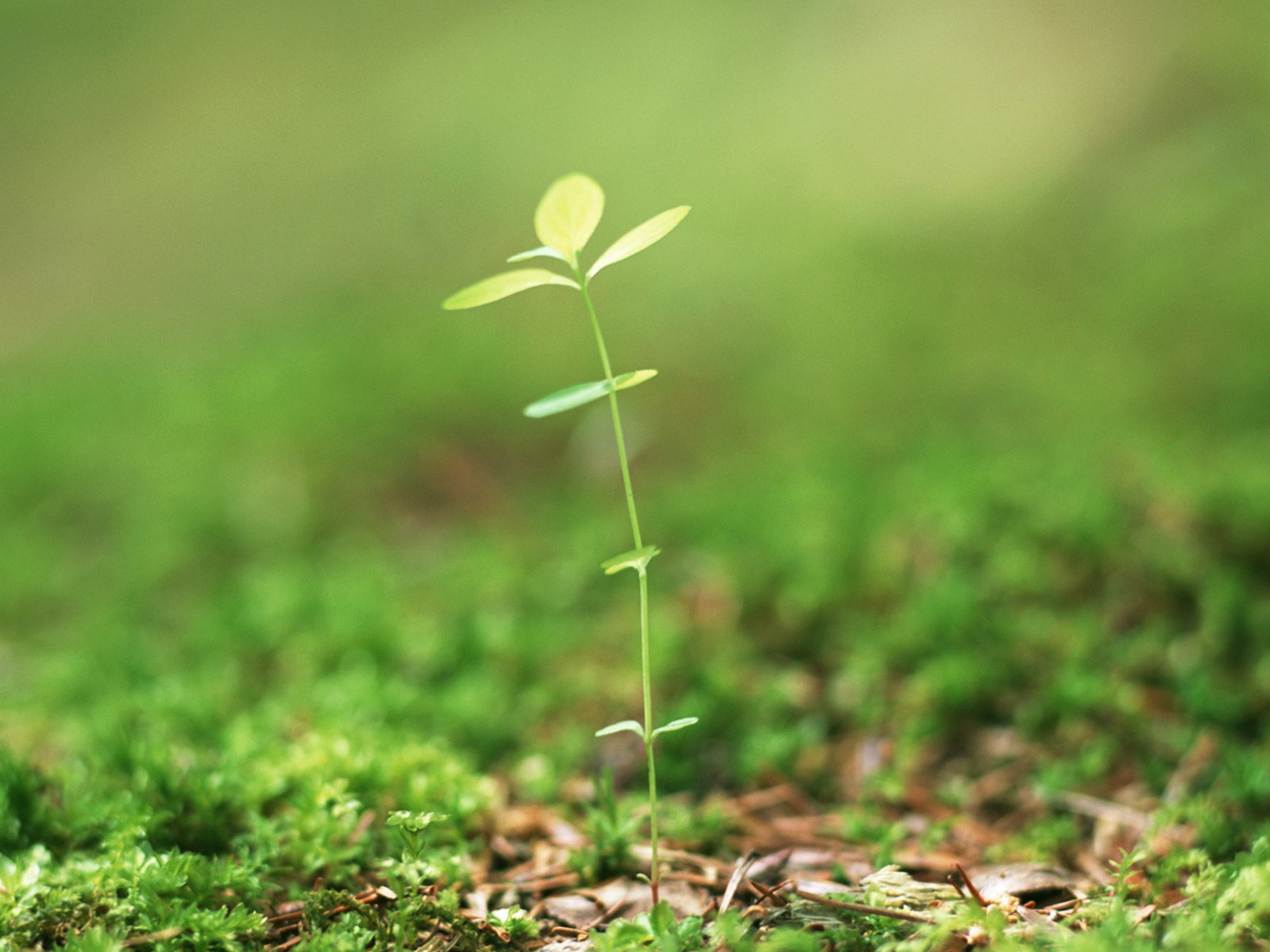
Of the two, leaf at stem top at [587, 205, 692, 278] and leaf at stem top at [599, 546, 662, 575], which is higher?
leaf at stem top at [587, 205, 692, 278]

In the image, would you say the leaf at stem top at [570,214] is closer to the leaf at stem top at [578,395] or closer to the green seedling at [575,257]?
the green seedling at [575,257]

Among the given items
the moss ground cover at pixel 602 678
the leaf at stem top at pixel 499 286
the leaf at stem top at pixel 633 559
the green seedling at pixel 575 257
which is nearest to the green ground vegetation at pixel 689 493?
the moss ground cover at pixel 602 678

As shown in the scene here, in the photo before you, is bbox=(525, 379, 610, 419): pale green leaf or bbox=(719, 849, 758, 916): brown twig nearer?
bbox=(525, 379, 610, 419): pale green leaf

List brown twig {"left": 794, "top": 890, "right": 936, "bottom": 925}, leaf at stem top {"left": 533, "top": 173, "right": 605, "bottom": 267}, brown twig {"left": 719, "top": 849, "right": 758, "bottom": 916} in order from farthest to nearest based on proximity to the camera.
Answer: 1. brown twig {"left": 719, "top": 849, "right": 758, "bottom": 916}
2. brown twig {"left": 794, "top": 890, "right": 936, "bottom": 925}
3. leaf at stem top {"left": 533, "top": 173, "right": 605, "bottom": 267}

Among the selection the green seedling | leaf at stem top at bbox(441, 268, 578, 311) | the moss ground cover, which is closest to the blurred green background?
the moss ground cover

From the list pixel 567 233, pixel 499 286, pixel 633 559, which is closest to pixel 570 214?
pixel 567 233

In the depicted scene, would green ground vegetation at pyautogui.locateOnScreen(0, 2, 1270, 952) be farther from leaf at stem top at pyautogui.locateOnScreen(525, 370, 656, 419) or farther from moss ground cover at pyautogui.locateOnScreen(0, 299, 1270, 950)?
leaf at stem top at pyautogui.locateOnScreen(525, 370, 656, 419)

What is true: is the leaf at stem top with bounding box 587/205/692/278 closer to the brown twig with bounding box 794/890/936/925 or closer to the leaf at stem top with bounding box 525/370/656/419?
the leaf at stem top with bounding box 525/370/656/419

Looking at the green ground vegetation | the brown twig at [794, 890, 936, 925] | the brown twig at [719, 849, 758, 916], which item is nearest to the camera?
the brown twig at [794, 890, 936, 925]

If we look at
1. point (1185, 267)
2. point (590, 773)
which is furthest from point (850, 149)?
point (590, 773)
